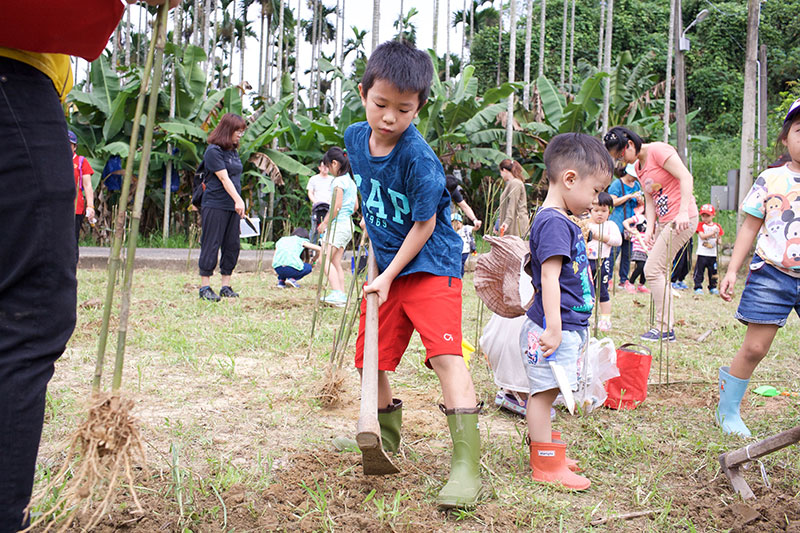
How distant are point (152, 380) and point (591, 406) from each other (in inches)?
80.7

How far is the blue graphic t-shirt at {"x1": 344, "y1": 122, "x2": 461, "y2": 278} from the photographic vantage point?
2.03 m

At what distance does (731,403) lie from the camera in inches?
106

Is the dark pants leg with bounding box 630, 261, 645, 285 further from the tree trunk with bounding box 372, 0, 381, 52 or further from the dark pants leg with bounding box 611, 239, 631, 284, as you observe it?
the tree trunk with bounding box 372, 0, 381, 52

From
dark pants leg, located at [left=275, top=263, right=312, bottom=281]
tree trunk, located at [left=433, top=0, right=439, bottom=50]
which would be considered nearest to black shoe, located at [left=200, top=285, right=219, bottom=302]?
dark pants leg, located at [left=275, top=263, right=312, bottom=281]

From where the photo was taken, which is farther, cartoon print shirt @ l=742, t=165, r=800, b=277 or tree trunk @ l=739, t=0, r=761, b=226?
tree trunk @ l=739, t=0, r=761, b=226

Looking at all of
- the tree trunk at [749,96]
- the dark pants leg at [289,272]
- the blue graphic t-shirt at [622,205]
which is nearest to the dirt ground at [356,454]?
the dark pants leg at [289,272]

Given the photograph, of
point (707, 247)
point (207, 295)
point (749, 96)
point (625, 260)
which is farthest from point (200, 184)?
point (749, 96)

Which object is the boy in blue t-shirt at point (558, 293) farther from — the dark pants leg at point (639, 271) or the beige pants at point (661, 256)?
the dark pants leg at point (639, 271)

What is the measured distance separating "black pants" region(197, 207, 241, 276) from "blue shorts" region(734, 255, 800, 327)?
14.0ft

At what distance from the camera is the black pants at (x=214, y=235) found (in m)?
5.69

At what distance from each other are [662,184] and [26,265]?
172 inches

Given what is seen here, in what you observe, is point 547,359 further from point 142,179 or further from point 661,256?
point 661,256

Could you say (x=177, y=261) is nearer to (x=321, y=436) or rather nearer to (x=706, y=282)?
(x=321, y=436)

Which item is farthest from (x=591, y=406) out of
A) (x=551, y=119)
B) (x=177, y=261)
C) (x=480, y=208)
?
(x=480, y=208)
